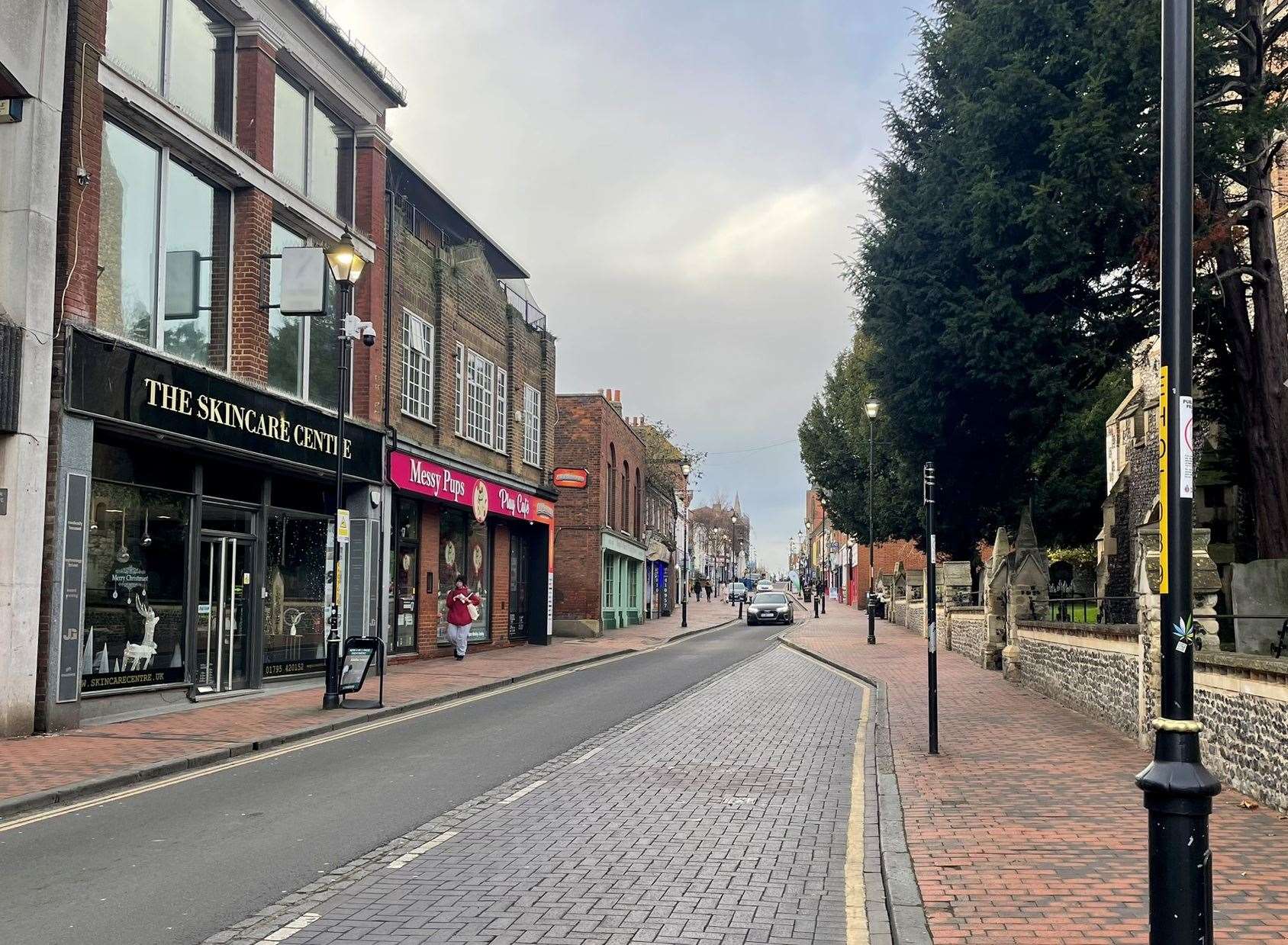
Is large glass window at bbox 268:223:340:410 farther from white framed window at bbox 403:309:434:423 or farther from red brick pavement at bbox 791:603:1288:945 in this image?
red brick pavement at bbox 791:603:1288:945

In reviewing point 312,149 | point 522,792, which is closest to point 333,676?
point 522,792

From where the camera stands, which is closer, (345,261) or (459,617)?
(345,261)

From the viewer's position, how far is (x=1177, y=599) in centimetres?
450

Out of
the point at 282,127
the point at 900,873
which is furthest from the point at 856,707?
the point at 282,127

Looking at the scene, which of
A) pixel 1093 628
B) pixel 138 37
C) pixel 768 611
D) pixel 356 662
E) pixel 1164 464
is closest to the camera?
pixel 1164 464

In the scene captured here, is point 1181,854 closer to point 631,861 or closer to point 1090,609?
point 631,861

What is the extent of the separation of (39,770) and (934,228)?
1441 centimetres

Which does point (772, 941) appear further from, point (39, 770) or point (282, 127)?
point (282, 127)

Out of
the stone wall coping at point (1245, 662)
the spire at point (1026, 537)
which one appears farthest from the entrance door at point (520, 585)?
the stone wall coping at point (1245, 662)

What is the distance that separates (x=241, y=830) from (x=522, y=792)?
2.53m

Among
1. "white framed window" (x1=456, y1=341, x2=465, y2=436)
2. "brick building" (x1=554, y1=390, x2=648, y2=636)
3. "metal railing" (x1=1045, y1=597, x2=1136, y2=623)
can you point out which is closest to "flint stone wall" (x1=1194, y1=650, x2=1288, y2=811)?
"metal railing" (x1=1045, y1=597, x2=1136, y2=623)

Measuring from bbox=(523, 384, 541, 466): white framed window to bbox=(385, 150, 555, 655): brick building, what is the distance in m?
0.08

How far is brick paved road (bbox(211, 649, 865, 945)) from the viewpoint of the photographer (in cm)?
627

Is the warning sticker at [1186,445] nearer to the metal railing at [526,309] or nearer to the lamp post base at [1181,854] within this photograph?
the lamp post base at [1181,854]
